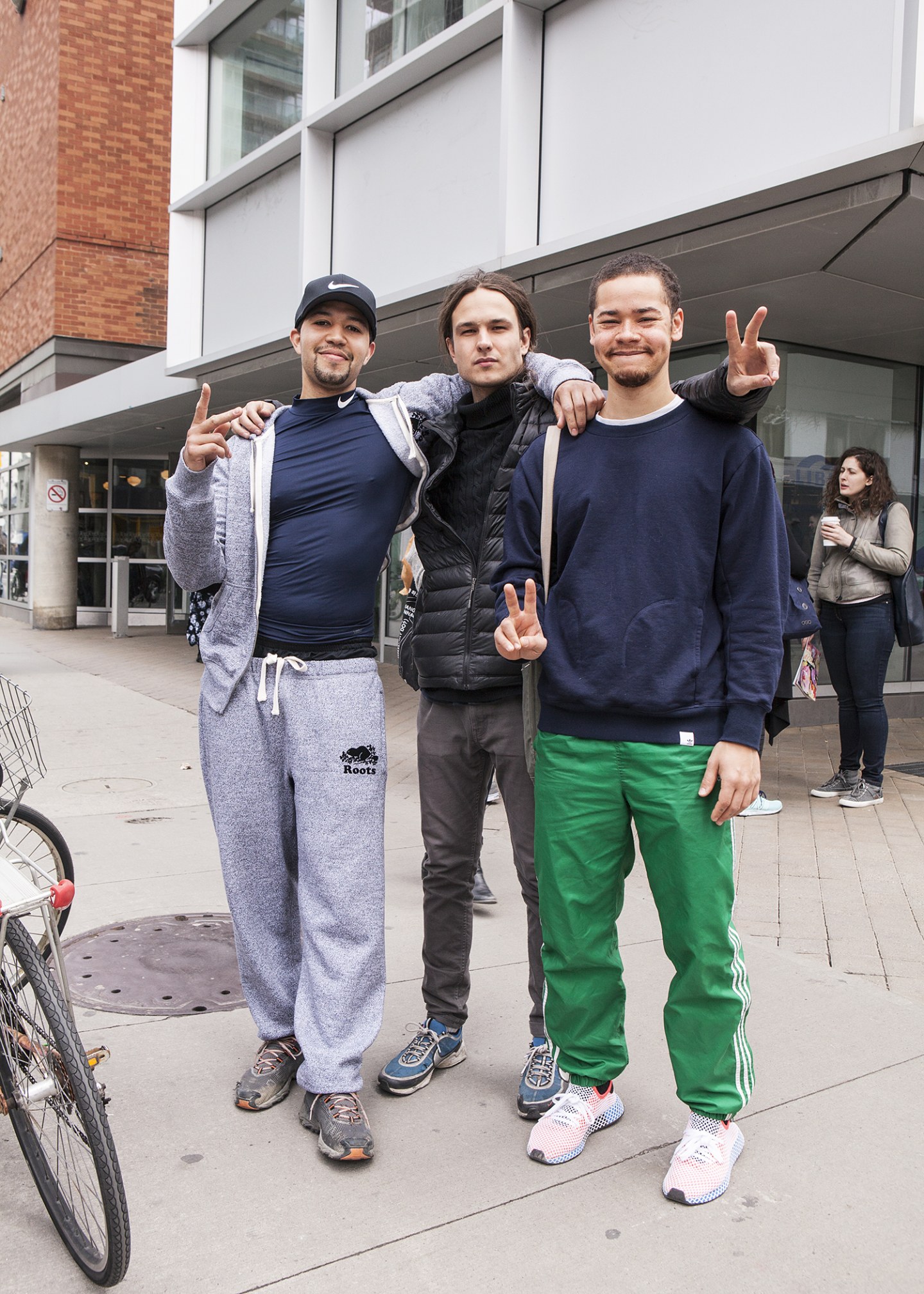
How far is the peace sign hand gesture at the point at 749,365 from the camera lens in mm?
2404

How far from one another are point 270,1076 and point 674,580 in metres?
1.71

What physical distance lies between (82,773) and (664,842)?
5.53 metres

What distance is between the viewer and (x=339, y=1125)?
8.95 feet

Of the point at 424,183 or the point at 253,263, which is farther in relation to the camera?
the point at 253,263

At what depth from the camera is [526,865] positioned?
3027 mm

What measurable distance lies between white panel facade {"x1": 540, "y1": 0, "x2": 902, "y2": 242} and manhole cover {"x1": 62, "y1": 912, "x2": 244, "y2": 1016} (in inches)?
181

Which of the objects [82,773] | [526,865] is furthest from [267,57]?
[526,865]

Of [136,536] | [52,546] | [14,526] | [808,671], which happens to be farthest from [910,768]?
[14,526]

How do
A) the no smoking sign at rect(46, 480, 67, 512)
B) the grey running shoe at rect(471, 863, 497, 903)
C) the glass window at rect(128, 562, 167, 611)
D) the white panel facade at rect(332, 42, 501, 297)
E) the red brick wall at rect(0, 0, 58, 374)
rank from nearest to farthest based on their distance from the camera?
the grey running shoe at rect(471, 863, 497, 903)
the white panel facade at rect(332, 42, 501, 297)
the no smoking sign at rect(46, 480, 67, 512)
the red brick wall at rect(0, 0, 58, 374)
the glass window at rect(128, 562, 167, 611)

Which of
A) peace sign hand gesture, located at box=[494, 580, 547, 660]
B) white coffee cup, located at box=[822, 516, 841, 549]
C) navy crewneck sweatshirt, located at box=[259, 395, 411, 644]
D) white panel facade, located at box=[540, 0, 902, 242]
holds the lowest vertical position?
peace sign hand gesture, located at box=[494, 580, 547, 660]

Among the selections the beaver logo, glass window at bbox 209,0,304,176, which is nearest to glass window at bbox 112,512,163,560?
glass window at bbox 209,0,304,176

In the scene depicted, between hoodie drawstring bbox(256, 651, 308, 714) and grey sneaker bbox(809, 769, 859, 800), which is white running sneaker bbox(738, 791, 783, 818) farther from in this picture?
hoodie drawstring bbox(256, 651, 308, 714)

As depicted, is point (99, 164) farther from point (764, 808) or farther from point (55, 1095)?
point (55, 1095)

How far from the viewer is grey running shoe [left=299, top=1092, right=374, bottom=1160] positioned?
2.68 metres
